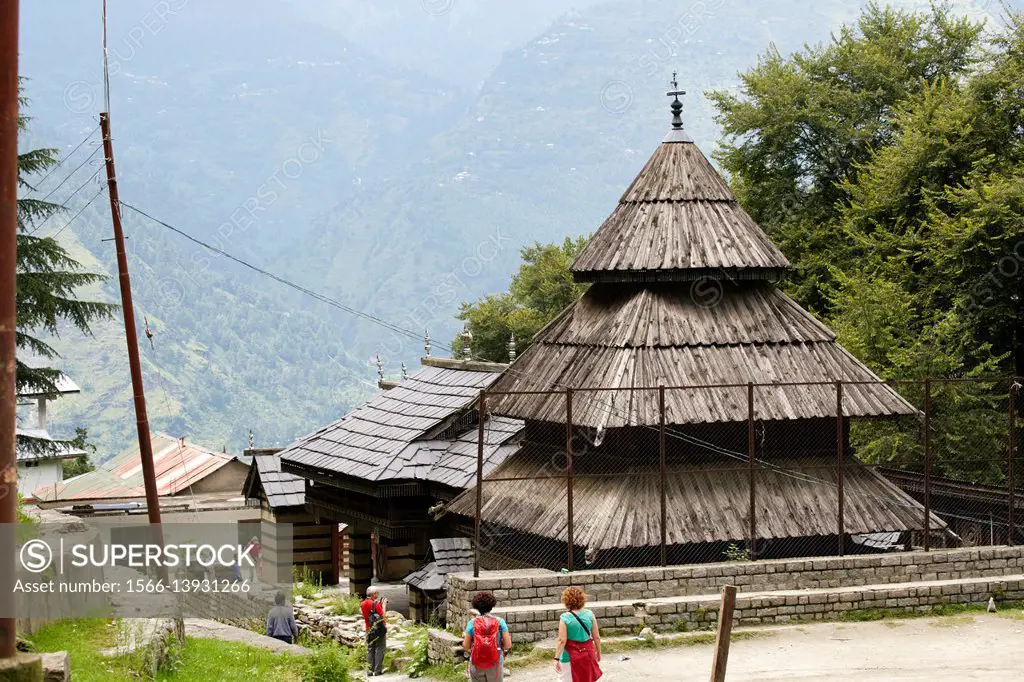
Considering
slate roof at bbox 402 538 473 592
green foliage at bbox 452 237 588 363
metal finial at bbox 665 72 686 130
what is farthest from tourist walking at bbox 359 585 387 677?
green foliage at bbox 452 237 588 363

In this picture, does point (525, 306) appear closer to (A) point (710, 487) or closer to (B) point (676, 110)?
(B) point (676, 110)

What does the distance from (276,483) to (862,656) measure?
18452mm

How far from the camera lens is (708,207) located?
21.5 metres

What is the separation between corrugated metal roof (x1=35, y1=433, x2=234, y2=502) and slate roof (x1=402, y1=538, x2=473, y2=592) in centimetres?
2568

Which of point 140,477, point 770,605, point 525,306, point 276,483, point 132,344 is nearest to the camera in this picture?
point 770,605

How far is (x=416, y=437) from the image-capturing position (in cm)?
2705

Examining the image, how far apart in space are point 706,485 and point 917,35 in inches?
1026

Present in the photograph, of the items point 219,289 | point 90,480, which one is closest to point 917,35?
point 90,480

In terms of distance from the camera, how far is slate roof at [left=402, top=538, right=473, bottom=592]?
23172 mm

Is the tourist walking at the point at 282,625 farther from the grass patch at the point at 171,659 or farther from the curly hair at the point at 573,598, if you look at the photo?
the curly hair at the point at 573,598

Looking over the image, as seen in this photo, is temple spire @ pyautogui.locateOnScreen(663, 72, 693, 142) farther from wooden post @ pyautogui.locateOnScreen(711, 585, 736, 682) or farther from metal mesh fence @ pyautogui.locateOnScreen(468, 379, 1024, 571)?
wooden post @ pyautogui.locateOnScreen(711, 585, 736, 682)

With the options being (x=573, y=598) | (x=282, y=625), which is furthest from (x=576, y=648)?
(x=282, y=625)

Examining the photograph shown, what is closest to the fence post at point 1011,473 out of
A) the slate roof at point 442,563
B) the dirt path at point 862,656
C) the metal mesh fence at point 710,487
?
the metal mesh fence at point 710,487

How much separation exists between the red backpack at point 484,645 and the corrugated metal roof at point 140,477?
36.4 metres
